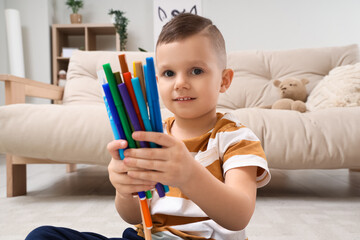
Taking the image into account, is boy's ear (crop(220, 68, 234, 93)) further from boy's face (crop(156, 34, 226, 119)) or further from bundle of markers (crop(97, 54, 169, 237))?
bundle of markers (crop(97, 54, 169, 237))

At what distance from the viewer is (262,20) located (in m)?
3.33

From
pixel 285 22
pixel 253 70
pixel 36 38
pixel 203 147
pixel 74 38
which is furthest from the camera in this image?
pixel 74 38

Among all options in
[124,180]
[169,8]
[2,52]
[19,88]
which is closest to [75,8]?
[2,52]

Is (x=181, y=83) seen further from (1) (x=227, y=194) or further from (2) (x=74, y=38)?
(2) (x=74, y=38)

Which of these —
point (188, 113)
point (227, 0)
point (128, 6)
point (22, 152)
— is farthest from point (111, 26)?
point (188, 113)

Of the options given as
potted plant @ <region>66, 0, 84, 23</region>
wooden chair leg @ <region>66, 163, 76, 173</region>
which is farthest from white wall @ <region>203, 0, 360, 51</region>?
wooden chair leg @ <region>66, 163, 76, 173</region>

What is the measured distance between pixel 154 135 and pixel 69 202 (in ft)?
3.44

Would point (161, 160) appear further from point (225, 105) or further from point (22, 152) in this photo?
point (225, 105)

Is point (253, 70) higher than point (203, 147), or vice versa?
point (253, 70)

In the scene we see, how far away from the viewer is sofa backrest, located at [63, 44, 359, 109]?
1.75 m

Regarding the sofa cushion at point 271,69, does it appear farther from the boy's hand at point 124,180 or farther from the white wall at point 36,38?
the white wall at point 36,38

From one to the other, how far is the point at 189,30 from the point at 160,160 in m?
0.23

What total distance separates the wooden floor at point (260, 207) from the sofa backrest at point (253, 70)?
0.47m

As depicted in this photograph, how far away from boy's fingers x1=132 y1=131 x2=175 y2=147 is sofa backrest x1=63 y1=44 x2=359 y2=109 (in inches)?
57.2
